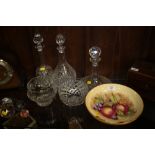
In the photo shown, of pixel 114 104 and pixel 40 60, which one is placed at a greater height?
pixel 40 60

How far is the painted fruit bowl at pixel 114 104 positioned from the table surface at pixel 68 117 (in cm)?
3

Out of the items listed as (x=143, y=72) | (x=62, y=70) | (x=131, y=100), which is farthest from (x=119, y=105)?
(x=62, y=70)

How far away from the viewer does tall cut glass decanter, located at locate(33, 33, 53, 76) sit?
1.11 m

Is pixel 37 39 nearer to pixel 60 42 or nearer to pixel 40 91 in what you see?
pixel 60 42

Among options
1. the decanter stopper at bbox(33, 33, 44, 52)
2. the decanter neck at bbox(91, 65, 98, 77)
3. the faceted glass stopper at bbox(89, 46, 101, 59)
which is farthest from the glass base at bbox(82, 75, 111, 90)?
the decanter stopper at bbox(33, 33, 44, 52)

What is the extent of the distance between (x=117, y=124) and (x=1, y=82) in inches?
21.2

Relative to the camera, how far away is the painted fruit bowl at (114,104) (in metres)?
1.04

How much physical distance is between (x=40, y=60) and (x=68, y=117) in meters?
0.32

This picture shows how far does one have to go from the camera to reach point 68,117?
106 centimetres

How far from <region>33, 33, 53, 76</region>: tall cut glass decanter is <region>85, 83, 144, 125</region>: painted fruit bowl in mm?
219

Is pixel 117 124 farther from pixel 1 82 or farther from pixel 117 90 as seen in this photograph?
pixel 1 82

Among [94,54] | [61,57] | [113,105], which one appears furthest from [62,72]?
[113,105]
